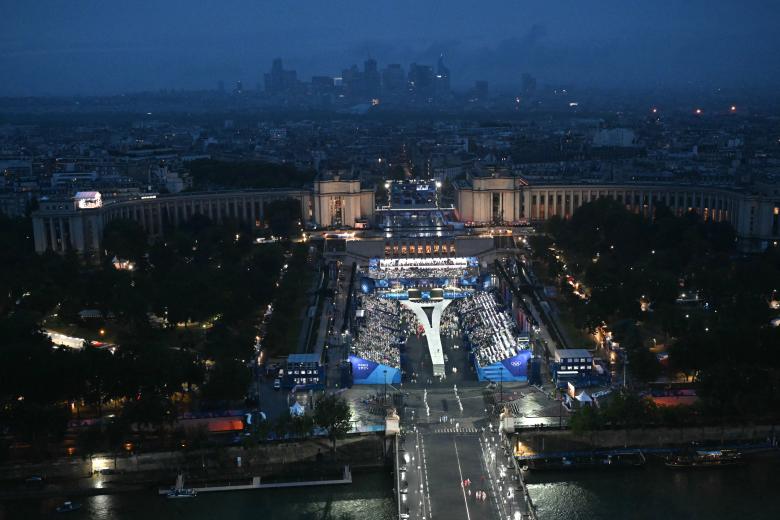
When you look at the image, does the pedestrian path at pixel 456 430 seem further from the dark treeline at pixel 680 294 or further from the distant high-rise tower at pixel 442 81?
the distant high-rise tower at pixel 442 81

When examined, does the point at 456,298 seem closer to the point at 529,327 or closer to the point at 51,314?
the point at 529,327

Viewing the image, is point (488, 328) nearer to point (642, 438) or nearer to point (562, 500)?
point (642, 438)

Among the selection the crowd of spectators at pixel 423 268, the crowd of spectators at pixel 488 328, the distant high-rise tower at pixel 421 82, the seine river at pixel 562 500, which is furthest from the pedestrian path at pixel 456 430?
the distant high-rise tower at pixel 421 82

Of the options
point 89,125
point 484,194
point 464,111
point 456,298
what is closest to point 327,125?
point 89,125

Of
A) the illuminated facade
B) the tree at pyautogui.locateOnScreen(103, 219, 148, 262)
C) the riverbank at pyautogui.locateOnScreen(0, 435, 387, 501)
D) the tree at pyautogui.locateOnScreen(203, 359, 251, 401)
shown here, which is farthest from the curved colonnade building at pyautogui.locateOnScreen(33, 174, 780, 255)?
the riverbank at pyautogui.locateOnScreen(0, 435, 387, 501)

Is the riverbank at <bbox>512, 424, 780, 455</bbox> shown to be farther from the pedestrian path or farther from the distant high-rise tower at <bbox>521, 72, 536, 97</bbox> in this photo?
the distant high-rise tower at <bbox>521, 72, 536, 97</bbox>

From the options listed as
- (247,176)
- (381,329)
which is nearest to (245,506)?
(381,329)
